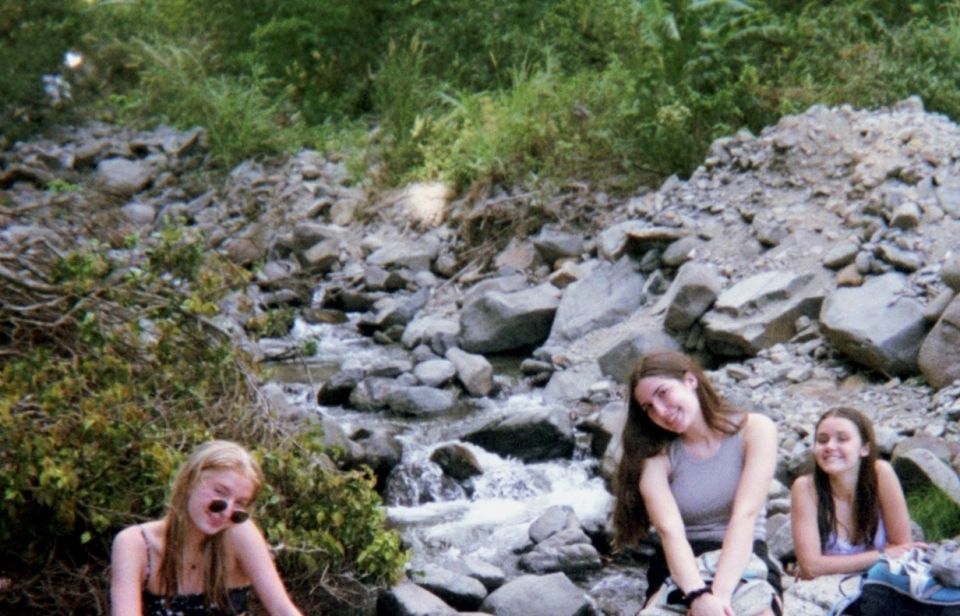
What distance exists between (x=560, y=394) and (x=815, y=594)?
542 centimetres

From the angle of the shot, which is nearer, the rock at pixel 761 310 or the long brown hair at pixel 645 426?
the long brown hair at pixel 645 426

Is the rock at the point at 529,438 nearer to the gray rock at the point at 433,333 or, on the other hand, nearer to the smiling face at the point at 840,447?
the gray rock at the point at 433,333

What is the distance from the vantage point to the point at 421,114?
1535 centimetres

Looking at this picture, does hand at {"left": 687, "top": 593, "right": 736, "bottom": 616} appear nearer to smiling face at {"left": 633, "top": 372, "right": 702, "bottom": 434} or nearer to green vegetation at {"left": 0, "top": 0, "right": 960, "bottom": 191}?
smiling face at {"left": 633, "top": 372, "right": 702, "bottom": 434}

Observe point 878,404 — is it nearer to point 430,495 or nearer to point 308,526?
point 430,495

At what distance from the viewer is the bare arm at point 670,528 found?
3799 millimetres

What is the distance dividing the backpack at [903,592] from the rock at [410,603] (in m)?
2.26

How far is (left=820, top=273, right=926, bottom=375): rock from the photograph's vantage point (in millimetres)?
8242

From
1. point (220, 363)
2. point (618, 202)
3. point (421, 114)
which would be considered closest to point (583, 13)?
point (421, 114)

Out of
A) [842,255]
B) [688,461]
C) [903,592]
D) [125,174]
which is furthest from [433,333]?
[903,592]

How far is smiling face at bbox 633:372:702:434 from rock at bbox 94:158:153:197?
1272 cm

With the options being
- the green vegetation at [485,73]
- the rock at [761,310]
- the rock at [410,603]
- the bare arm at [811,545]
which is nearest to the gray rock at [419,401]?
the rock at [761,310]

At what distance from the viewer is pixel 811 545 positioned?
4.37m

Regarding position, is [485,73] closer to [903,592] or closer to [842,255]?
[842,255]
